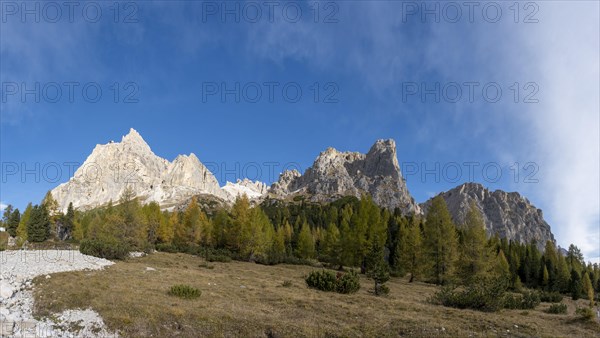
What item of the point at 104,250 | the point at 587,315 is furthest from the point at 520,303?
the point at 104,250

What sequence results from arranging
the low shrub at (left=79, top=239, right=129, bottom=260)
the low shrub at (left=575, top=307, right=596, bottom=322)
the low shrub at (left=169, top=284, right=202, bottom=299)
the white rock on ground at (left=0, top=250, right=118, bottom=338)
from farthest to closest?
1. the low shrub at (left=79, top=239, right=129, bottom=260)
2. the low shrub at (left=169, top=284, right=202, bottom=299)
3. the low shrub at (left=575, top=307, right=596, bottom=322)
4. the white rock on ground at (left=0, top=250, right=118, bottom=338)

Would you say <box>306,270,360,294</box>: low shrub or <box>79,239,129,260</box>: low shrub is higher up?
<box>79,239,129,260</box>: low shrub

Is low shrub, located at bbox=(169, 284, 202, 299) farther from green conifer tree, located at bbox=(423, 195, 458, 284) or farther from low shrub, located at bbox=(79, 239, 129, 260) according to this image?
green conifer tree, located at bbox=(423, 195, 458, 284)

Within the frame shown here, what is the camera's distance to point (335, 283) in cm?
2400

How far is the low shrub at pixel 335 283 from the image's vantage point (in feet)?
76.7

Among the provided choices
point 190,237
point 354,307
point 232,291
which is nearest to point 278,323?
point 354,307

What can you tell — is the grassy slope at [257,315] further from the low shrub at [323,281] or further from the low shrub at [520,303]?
the low shrub at [520,303]

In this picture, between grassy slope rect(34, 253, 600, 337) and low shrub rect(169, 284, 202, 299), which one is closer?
grassy slope rect(34, 253, 600, 337)

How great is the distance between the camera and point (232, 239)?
2215 inches

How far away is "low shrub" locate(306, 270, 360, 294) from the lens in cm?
2339

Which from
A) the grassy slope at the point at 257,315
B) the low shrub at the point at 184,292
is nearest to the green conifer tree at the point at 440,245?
the grassy slope at the point at 257,315

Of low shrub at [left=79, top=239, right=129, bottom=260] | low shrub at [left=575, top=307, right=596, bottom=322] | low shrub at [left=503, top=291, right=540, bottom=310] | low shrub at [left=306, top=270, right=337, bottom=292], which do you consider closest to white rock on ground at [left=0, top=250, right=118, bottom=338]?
low shrub at [left=79, top=239, right=129, bottom=260]

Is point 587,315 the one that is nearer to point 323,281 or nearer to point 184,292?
point 323,281

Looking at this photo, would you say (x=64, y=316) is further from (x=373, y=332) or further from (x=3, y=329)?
(x=373, y=332)
